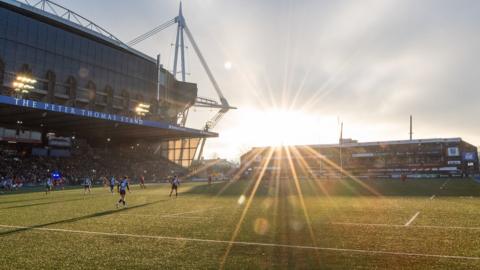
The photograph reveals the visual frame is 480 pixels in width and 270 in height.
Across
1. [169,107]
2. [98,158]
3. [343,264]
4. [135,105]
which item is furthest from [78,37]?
[343,264]

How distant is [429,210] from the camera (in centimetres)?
1997

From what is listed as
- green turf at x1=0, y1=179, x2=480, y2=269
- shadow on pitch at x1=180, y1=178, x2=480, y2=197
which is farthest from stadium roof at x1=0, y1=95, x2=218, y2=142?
green turf at x1=0, y1=179, x2=480, y2=269

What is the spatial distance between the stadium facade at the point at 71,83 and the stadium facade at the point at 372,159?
27.4 meters

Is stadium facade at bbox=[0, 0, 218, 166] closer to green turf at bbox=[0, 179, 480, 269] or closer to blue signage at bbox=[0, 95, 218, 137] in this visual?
blue signage at bbox=[0, 95, 218, 137]

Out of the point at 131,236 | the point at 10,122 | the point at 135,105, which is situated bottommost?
the point at 131,236

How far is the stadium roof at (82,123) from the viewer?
5095 cm

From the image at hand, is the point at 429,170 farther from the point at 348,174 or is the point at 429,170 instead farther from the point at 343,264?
the point at 343,264

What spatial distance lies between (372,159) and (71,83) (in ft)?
249

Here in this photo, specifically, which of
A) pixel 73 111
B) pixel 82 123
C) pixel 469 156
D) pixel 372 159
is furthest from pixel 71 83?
pixel 469 156

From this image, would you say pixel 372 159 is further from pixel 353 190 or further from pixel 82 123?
pixel 82 123

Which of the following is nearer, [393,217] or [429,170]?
[393,217]

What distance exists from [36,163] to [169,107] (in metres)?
39.9

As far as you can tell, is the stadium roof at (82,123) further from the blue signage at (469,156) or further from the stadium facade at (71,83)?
the blue signage at (469,156)

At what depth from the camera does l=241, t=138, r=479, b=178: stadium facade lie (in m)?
90.5
